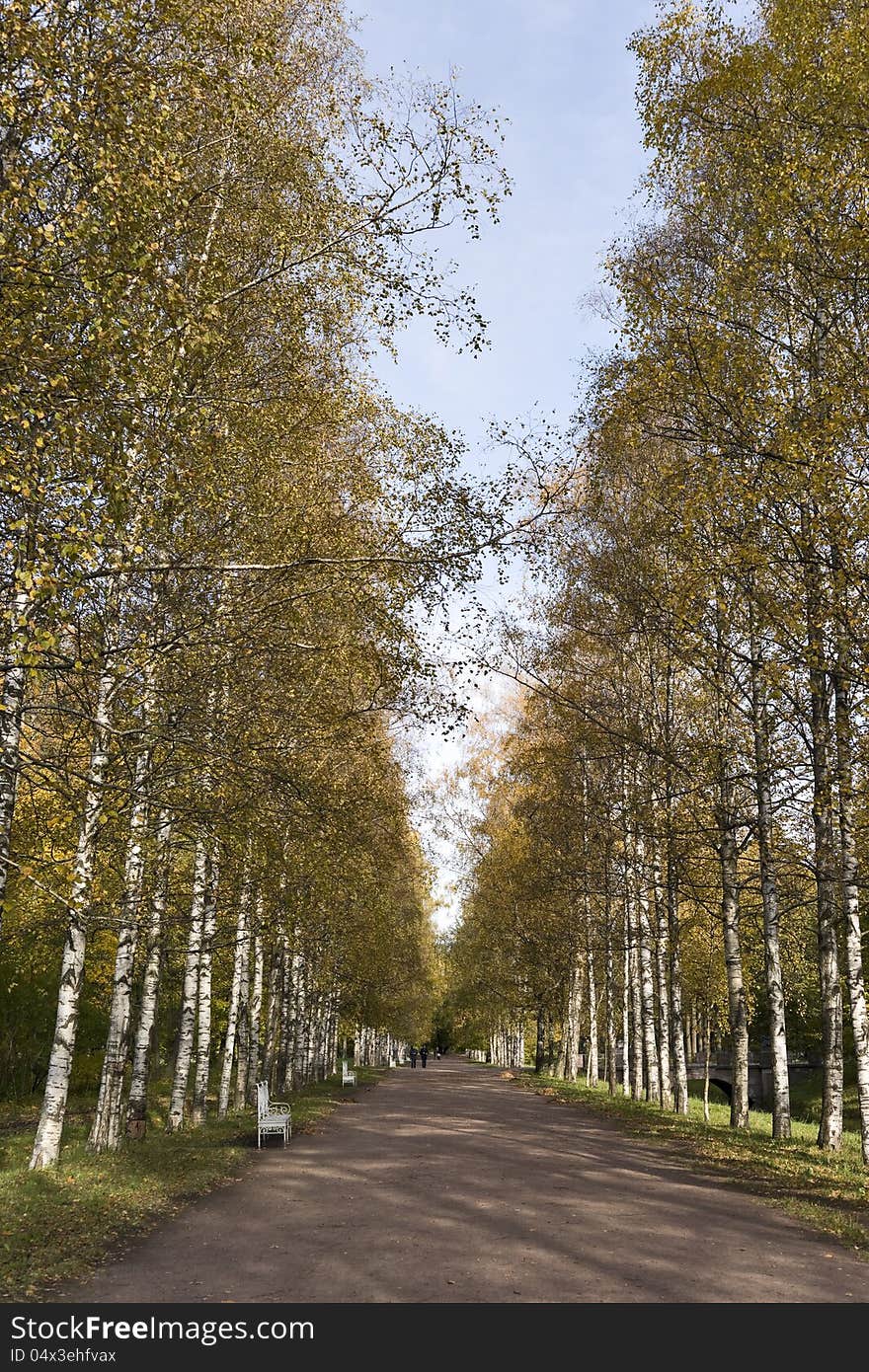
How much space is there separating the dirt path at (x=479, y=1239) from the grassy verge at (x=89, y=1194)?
1.19 feet

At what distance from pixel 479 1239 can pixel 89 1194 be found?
4.64 meters

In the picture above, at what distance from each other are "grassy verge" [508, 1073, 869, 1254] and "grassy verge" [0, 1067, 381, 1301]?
23.8ft

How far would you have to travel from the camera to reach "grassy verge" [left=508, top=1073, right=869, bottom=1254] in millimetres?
10391

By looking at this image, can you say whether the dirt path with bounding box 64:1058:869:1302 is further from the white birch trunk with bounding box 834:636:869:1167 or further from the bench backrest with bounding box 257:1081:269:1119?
the white birch trunk with bounding box 834:636:869:1167

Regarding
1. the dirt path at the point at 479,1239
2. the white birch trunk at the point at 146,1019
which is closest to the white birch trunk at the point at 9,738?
the dirt path at the point at 479,1239

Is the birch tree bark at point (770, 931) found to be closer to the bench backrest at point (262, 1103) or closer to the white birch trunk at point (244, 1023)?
the bench backrest at point (262, 1103)

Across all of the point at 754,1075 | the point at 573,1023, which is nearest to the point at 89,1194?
the point at 573,1023

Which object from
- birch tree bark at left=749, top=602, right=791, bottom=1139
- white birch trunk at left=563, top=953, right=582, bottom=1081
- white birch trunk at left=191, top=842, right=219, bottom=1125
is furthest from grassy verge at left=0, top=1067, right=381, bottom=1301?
white birch trunk at left=563, top=953, right=582, bottom=1081

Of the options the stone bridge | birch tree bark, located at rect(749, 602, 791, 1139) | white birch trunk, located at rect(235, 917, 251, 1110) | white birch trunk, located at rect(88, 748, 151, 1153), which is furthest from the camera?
the stone bridge

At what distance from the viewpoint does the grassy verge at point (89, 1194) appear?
26.1ft

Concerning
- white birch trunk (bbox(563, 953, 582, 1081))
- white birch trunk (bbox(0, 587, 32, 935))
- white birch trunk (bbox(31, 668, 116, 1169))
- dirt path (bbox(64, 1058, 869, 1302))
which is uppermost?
white birch trunk (bbox(0, 587, 32, 935))
